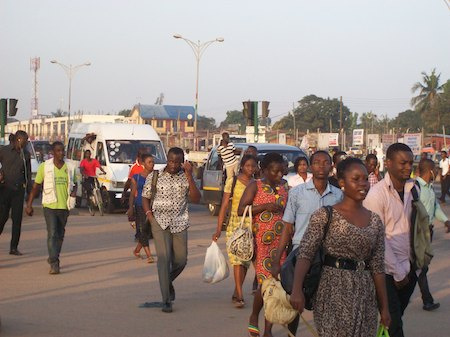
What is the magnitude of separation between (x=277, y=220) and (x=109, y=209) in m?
14.3

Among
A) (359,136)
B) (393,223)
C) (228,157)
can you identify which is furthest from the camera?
(359,136)

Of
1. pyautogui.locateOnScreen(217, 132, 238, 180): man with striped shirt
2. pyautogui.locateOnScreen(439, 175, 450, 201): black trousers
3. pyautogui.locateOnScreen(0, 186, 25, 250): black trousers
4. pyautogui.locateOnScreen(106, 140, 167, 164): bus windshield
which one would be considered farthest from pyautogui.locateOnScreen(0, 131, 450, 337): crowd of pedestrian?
pyautogui.locateOnScreen(439, 175, 450, 201): black trousers

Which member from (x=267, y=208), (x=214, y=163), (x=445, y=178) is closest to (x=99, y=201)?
(x=214, y=163)

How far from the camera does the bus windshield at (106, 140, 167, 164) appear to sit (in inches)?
884

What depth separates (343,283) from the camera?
16.4ft

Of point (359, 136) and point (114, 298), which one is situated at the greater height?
point (359, 136)

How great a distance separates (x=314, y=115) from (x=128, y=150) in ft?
238

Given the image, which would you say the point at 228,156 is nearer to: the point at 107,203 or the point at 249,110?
the point at 107,203

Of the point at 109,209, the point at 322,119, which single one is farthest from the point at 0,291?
the point at 322,119

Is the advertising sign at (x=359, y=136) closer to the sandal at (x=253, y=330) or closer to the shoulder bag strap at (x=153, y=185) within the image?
the shoulder bag strap at (x=153, y=185)

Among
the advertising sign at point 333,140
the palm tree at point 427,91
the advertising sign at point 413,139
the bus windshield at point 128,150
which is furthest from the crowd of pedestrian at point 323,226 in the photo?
the palm tree at point 427,91

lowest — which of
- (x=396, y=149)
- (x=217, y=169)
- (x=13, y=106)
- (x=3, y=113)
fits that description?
(x=217, y=169)

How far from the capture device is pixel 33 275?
11438mm

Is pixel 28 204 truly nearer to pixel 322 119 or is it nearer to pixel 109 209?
pixel 109 209
